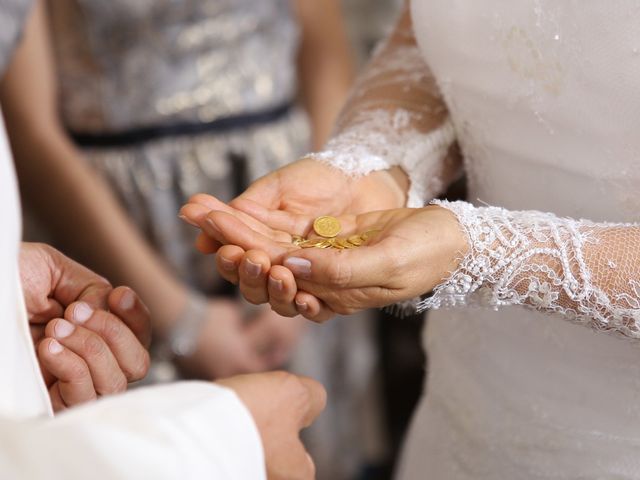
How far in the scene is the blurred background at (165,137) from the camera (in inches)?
62.1

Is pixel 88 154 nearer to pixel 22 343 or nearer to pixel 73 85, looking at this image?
pixel 73 85

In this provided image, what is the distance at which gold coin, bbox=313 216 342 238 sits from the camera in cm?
81

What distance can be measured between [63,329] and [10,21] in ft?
1.87

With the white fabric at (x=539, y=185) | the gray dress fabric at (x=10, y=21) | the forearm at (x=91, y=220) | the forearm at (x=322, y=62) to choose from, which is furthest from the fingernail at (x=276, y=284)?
the forearm at (x=322, y=62)

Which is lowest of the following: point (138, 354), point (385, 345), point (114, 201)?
point (385, 345)

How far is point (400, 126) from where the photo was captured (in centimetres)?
98

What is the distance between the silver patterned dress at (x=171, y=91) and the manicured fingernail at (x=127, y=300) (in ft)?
2.76

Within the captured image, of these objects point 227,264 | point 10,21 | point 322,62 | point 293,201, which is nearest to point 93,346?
point 227,264

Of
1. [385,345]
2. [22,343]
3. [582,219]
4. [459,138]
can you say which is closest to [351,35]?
[385,345]

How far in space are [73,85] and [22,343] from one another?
3.57ft

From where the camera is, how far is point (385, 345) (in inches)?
90.1

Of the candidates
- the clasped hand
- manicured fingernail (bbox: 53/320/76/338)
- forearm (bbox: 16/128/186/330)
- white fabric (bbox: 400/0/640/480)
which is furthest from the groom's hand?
forearm (bbox: 16/128/186/330)

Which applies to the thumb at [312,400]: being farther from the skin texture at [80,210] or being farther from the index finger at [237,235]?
the skin texture at [80,210]

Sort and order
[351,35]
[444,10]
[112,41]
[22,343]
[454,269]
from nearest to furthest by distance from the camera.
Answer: [22,343]
[454,269]
[444,10]
[112,41]
[351,35]
